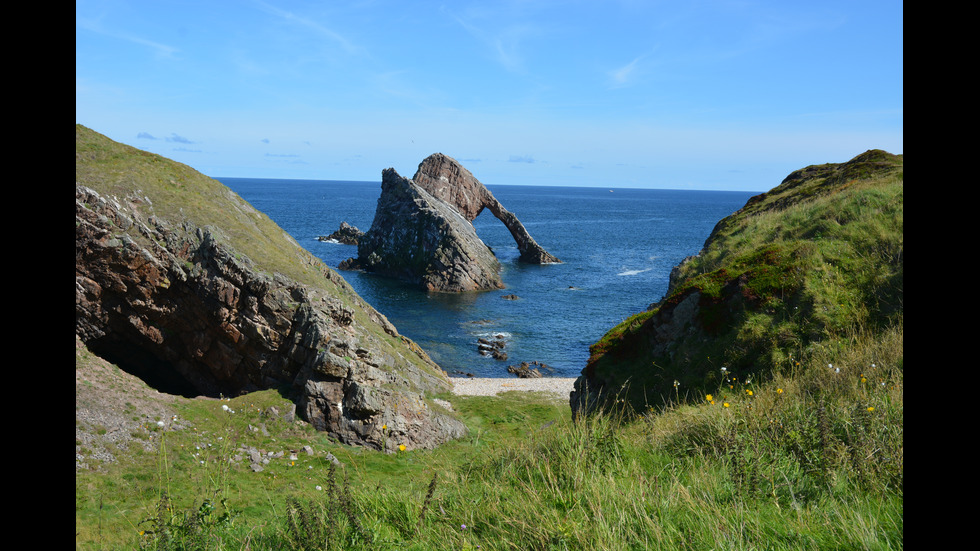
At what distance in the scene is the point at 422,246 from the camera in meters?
74.0

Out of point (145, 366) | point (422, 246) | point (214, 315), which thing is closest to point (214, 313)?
point (214, 315)

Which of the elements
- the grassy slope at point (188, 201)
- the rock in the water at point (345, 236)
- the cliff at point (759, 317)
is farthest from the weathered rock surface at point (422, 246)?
the cliff at point (759, 317)

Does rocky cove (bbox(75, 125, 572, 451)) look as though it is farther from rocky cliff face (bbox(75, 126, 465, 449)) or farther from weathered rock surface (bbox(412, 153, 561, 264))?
weathered rock surface (bbox(412, 153, 561, 264))

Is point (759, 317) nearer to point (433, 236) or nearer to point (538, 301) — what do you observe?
point (538, 301)

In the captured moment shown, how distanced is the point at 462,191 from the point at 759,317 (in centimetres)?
7839

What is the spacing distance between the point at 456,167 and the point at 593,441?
85.7m

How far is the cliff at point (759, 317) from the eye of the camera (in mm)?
12859

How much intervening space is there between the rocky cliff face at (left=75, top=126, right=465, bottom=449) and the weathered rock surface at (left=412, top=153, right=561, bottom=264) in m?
60.9

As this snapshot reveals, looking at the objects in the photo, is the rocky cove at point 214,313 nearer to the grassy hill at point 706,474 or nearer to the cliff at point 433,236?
the grassy hill at point 706,474

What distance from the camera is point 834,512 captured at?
15.4ft

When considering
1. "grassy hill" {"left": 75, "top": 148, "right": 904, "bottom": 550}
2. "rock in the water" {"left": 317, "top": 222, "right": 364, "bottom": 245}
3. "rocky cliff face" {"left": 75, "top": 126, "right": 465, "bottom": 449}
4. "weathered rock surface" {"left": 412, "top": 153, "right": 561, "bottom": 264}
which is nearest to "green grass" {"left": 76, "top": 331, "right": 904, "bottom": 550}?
"grassy hill" {"left": 75, "top": 148, "right": 904, "bottom": 550}
